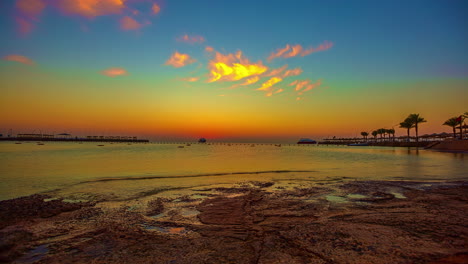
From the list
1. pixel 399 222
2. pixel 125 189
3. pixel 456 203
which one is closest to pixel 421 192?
pixel 456 203

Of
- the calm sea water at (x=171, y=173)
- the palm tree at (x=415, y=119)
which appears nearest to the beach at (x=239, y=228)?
the calm sea water at (x=171, y=173)

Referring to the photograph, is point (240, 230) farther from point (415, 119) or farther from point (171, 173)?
point (415, 119)

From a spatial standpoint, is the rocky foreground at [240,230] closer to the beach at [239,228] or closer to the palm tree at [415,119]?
the beach at [239,228]

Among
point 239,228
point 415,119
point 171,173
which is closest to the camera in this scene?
point 239,228

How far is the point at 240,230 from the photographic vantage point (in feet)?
20.5

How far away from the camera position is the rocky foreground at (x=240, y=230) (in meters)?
4.77

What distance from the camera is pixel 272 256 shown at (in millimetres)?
4715

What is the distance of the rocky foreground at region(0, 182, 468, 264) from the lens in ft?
15.6

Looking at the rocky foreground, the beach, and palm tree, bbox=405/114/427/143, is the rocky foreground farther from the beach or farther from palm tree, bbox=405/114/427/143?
palm tree, bbox=405/114/427/143

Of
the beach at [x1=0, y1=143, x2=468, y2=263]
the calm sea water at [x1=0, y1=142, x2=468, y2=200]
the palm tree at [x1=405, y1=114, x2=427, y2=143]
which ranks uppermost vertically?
Answer: the palm tree at [x1=405, y1=114, x2=427, y2=143]

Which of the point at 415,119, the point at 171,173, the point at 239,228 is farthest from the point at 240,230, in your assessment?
the point at 415,119

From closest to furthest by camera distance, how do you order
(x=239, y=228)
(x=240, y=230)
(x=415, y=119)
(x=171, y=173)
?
(x=240, y=230) → (x=239, y=228) → (x=171, y=173) → (x=415, y=119)

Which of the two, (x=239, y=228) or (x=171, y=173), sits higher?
(x=239, y=228)

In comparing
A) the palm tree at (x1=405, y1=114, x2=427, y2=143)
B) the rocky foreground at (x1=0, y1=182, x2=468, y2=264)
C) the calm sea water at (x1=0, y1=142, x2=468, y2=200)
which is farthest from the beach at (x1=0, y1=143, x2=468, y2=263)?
the palm tree at (x1=405, y1=114, x2=427, y2=143)
